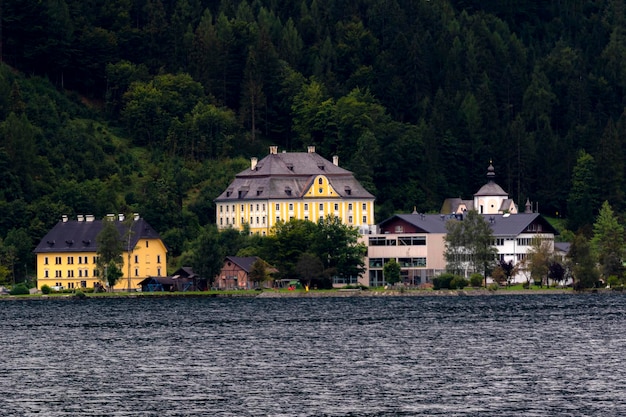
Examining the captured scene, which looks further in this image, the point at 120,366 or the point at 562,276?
the point at 562,276

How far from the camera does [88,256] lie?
170125 mm

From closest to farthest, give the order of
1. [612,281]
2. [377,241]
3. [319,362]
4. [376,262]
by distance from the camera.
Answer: [319,362] < [612,281] < [376,262] < [377,241]

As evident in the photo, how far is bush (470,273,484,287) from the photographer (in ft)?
520

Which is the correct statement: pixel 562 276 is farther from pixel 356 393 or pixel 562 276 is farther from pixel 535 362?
pixel 356 393

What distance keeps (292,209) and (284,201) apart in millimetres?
1352

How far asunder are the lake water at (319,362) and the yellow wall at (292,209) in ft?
211

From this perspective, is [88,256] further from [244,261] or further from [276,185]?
[276,185]

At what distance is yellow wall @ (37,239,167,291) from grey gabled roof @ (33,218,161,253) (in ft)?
1.72

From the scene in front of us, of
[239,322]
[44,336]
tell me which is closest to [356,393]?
[44,336]

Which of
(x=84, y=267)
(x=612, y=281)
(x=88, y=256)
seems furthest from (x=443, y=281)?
(x=84, y=267)

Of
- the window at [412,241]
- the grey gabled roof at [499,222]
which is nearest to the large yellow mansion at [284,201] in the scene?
the grey gabled roof at [499,222]

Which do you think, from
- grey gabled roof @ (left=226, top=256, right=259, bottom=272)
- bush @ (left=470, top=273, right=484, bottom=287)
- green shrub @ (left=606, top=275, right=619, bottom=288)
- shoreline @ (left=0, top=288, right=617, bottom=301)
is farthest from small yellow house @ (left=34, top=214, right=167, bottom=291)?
green shrub @ (left=606, top=275, right=619, bottom=288)

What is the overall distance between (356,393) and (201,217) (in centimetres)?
13007

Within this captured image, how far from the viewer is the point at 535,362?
252 ft
